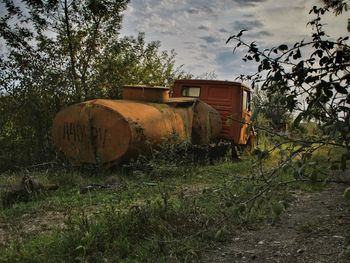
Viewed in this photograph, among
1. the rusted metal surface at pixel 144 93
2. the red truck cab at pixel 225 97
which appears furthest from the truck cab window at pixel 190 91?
the rusted metal surface at pixel 144 93

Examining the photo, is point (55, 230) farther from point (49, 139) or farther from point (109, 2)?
point (109, 2)

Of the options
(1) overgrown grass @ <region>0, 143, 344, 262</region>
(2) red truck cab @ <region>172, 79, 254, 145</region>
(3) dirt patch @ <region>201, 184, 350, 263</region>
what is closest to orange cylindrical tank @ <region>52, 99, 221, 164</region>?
(1) overgrown grass @ <region>0, 143, 344, 262</region>

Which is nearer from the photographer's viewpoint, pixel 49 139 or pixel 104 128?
pixel 104 128

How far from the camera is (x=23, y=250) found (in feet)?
13.9

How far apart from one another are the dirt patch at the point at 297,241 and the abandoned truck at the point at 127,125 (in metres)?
2.43

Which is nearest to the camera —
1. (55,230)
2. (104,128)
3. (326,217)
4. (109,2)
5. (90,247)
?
(90,247)

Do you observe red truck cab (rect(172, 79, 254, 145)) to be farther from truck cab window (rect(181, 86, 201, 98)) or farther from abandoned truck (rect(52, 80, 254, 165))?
abandoned truck (rect(52, 80, 254, 165))

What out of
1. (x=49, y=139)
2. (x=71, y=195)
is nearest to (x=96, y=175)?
(x=71, y=195)

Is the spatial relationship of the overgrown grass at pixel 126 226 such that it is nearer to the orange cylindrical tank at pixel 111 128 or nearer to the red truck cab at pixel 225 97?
the orange cylindrical tank at pixel 111 128

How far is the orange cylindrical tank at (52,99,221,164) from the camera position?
8789 mm

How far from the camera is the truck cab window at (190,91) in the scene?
13125 millimetres

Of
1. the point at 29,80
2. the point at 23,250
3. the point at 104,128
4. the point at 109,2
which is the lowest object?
the point at 23,250

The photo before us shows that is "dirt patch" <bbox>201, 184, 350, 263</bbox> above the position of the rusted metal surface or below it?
below

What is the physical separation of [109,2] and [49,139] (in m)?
4.83
